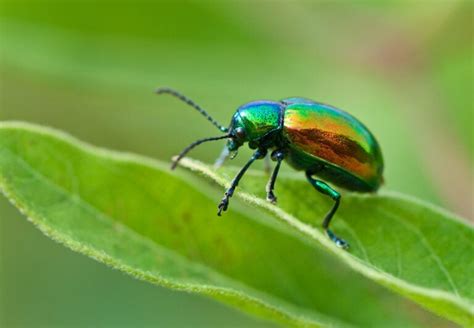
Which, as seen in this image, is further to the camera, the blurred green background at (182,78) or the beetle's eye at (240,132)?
the blurred green background at (182,78)

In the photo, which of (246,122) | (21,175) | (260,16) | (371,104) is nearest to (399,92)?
(371,104)

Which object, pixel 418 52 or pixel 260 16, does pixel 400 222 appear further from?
pixel 260 16

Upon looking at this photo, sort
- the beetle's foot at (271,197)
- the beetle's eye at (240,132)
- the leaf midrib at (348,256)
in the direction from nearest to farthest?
the leaf midrib at (348,256) → the beetle's foot at (271,197) → the beetle's eye at (240,132)

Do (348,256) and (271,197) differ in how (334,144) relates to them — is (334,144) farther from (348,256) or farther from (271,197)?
(348,256)

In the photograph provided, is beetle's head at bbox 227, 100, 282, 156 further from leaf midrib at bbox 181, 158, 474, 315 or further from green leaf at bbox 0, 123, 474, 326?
leaf midrib at bbox 181, 158, 474, 315

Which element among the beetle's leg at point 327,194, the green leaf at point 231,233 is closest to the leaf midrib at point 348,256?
the green leaf at point 231,233

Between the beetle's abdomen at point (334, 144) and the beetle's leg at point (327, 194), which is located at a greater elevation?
the beetle's abdomen at point (334, 144)

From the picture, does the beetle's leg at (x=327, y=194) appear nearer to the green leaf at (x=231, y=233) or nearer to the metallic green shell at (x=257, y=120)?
the green leaf at (x=231, y=233)

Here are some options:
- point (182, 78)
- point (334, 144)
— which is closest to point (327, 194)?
point (334, 144)
